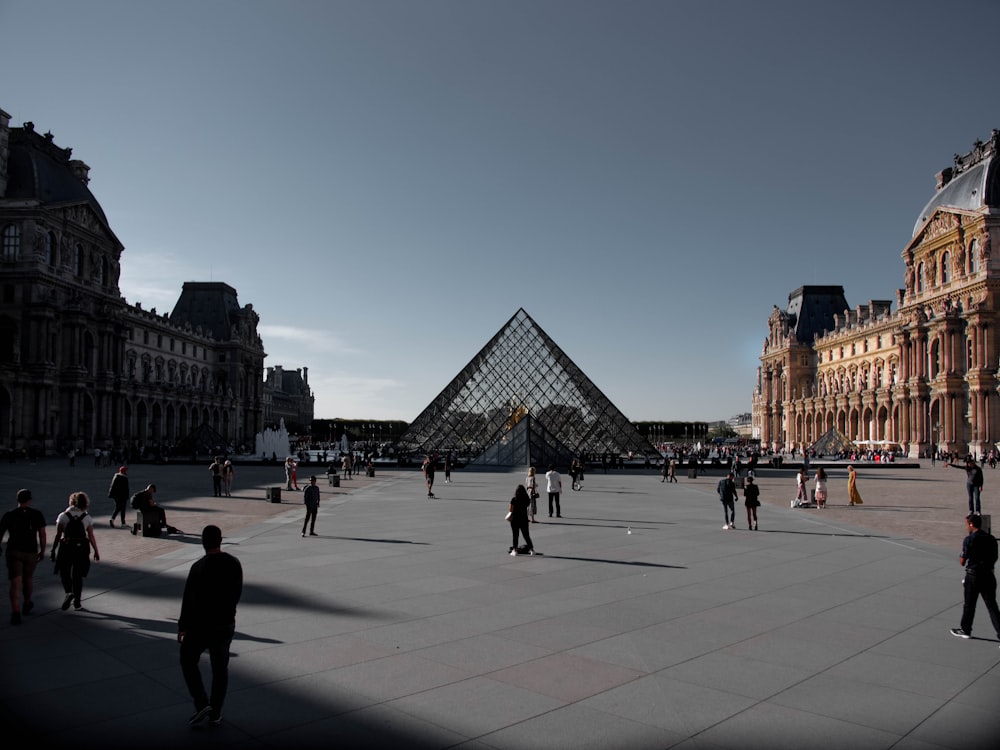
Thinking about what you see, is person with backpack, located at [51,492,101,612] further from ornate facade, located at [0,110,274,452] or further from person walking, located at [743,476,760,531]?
ornate facade, located at [0,110,274,452]

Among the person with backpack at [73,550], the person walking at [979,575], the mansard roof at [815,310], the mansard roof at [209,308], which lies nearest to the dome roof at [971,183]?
the mansard roof at [815,310]

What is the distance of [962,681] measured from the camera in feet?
16.9

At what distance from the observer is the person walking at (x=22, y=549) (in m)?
6.59

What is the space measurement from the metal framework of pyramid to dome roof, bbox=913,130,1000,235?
1241 inches

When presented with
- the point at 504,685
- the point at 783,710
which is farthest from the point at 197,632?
the point at 783,710

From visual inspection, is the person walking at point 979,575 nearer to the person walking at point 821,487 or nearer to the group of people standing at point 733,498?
the group of people standing at point 733,498

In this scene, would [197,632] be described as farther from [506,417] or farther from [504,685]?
[506,417]

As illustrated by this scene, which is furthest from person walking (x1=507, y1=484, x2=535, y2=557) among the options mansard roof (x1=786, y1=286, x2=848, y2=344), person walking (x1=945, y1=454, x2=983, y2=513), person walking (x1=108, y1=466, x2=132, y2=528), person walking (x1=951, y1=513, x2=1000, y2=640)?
mansard roof (x1=786, y1=286, x2=848, y2=344)

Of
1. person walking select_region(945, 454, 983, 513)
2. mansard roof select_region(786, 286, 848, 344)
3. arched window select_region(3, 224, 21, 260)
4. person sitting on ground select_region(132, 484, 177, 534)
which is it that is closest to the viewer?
person sitting on ground select_region(132, 484, 177, 534)

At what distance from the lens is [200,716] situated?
14.1ft

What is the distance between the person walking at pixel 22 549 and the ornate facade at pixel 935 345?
2108 inches

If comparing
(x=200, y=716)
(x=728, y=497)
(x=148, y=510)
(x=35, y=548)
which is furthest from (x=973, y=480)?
(x=35, y=548)

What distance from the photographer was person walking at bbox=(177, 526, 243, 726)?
431cm

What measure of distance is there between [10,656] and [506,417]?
34.5m
